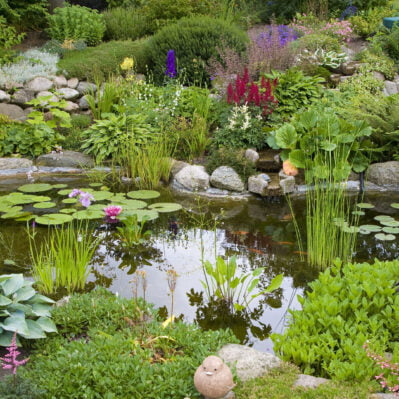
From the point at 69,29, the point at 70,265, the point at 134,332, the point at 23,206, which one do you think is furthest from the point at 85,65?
the point at 134,332

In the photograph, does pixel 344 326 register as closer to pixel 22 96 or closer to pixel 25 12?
pixel 22 96

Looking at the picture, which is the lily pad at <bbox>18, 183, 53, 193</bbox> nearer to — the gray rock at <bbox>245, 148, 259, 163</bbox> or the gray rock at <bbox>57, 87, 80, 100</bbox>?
the gray rock at <bbox>245, 148, 259, 163</bbox>

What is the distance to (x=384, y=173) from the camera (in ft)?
23.6

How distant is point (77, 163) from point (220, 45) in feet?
12.3

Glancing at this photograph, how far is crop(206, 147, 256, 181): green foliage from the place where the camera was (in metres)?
7.26

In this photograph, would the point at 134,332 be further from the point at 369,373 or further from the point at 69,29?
the point at 69,29

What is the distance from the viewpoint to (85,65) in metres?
10.4

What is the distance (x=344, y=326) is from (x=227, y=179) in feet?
12.3

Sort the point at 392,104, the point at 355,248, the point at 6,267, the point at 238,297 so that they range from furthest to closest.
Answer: the point at 392,104
the point at 355,248
the point at 6,267
the point at 238,297

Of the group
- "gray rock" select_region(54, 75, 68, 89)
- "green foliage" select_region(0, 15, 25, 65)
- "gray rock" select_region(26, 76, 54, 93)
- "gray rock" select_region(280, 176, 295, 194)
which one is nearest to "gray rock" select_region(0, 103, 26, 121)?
"gray rock" select_region(26, 76, 54, 93)

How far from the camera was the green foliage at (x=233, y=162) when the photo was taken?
23.8 ft

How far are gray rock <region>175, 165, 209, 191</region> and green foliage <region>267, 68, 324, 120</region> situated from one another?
1509 millimetres

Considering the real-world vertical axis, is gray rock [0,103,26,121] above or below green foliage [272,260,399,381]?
above

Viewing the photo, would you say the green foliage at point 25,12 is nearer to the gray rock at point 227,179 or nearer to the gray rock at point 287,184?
the gray rock at point 227,179
